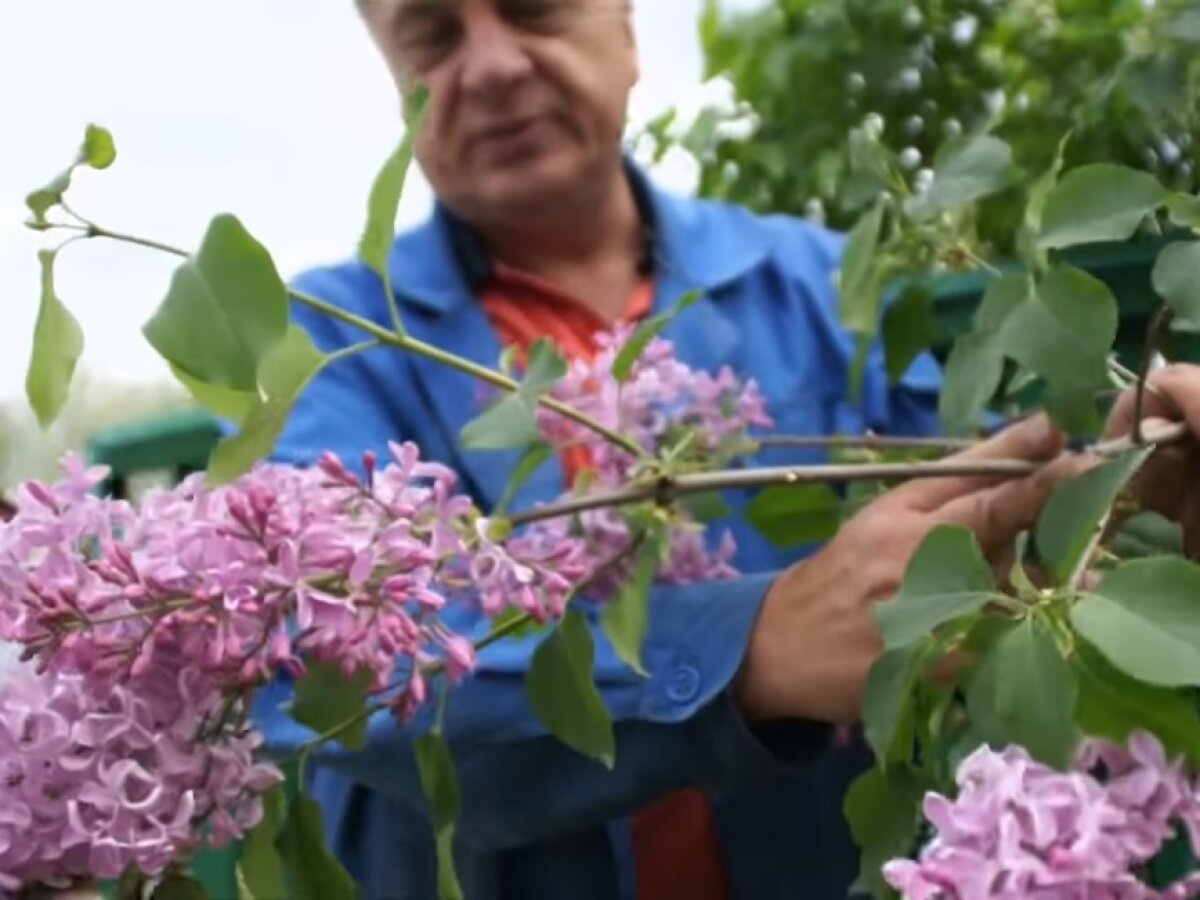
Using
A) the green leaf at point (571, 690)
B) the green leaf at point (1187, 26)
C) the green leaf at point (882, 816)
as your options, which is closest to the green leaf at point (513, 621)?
the green leaf at point (571, 690)

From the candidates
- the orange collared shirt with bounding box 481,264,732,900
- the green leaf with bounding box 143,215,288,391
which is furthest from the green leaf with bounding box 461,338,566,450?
the orange collared shirt with bounding box 481,264,732,900

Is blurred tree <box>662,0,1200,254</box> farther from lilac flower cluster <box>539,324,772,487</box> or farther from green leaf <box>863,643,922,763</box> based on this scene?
green leaf <box>863,643,922,763</box>

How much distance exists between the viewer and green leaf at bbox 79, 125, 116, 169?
1.67 feet

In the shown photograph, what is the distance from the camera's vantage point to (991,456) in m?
0.61

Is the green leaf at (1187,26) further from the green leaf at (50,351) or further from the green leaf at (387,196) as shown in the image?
the green leaf at (50,351)

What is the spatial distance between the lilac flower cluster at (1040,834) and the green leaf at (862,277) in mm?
309

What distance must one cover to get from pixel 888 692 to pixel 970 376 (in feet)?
0.51

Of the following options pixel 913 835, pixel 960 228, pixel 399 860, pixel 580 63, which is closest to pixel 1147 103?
pixel 960 228

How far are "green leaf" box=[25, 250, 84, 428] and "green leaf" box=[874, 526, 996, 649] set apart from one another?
0.23m

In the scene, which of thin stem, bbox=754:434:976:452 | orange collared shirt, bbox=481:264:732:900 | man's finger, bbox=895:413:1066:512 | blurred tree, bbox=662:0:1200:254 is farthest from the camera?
blurred tree, bbox=662:0:1200:254

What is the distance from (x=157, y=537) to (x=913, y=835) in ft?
0.77

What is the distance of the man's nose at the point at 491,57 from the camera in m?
0.84

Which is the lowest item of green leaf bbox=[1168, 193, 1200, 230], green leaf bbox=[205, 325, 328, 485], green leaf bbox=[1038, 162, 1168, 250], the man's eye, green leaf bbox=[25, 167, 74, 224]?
the man's eye

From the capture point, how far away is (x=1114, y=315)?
533 millimetres
